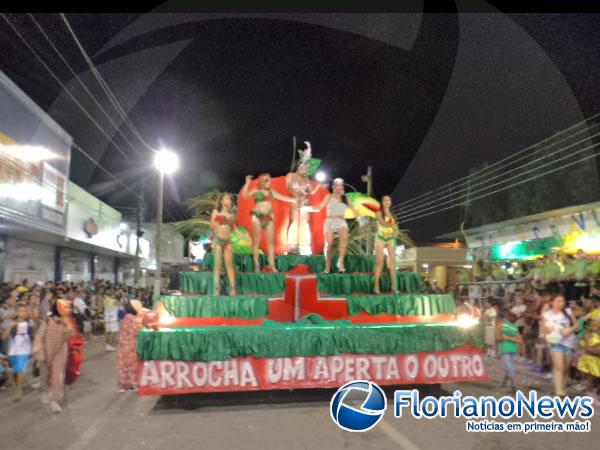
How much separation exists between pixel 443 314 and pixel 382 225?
1.98 metres

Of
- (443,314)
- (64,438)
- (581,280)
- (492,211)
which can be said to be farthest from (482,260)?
(64,438)

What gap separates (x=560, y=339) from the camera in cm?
786

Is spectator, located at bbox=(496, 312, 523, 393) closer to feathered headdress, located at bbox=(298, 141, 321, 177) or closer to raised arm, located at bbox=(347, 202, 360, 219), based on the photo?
raised arm, located at bbox=(347, 202, 360, 219)

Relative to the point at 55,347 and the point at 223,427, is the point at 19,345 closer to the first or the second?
the point at 55,347

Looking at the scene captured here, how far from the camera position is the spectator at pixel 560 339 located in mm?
7840

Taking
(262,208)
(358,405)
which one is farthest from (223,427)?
(262,208)

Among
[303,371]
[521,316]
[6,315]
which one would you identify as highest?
[6,315]

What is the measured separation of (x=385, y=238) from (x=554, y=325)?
3.18 metres

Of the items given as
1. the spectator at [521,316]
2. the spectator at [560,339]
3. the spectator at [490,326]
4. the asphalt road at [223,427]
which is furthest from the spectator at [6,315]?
the spectator at [521,316]

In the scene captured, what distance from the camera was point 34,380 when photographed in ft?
32.2

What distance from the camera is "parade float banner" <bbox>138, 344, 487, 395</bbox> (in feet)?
23.1

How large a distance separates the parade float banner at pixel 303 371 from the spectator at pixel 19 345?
9.37 ft

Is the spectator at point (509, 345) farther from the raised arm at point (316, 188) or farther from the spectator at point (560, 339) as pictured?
the raised arm at point (316, 188)

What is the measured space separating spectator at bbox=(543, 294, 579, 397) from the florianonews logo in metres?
2.91
